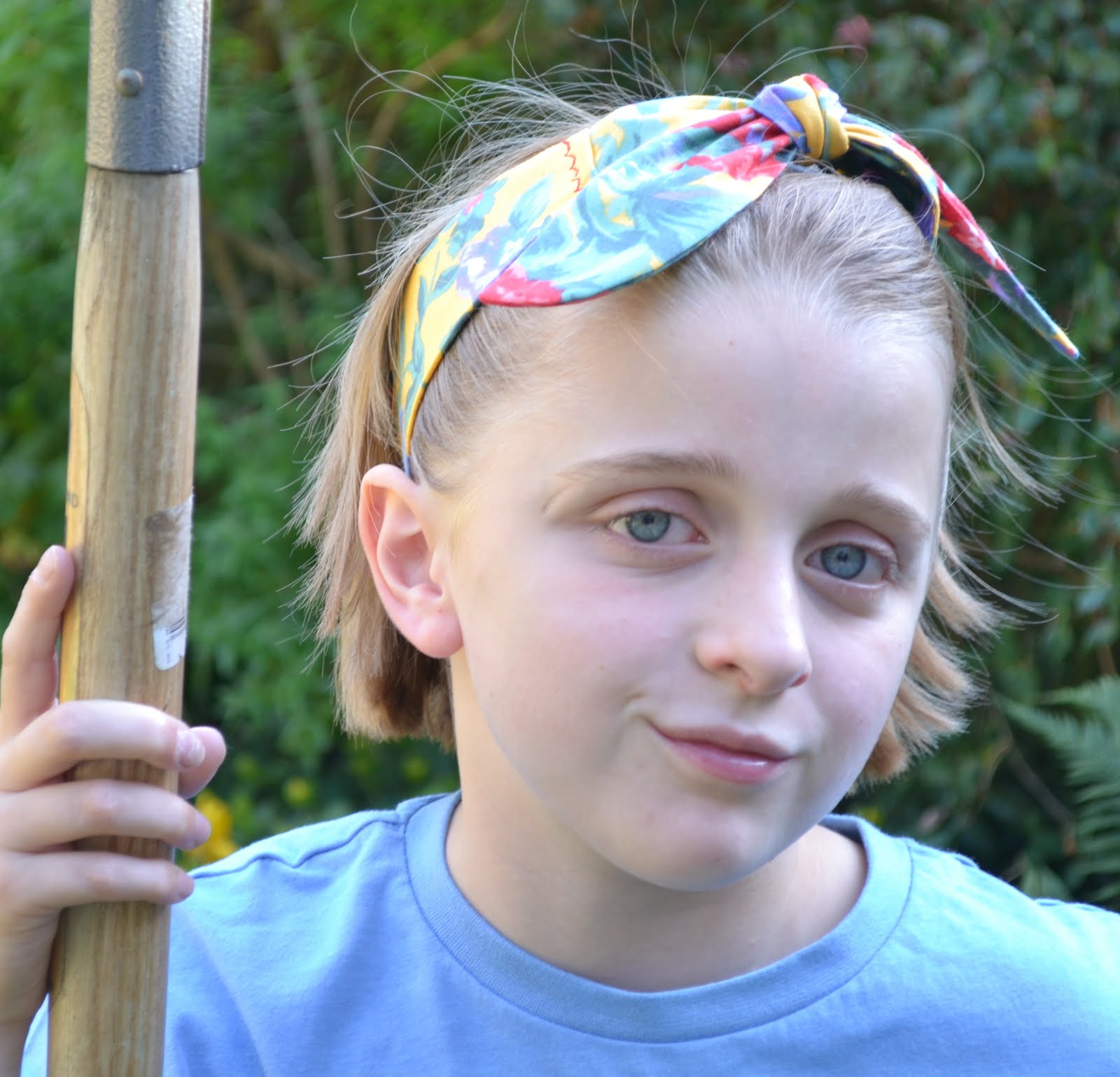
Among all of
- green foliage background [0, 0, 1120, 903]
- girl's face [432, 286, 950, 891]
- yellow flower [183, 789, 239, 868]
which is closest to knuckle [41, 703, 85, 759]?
girl's face [432, 286, 950, 891]

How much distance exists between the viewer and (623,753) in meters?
1.48

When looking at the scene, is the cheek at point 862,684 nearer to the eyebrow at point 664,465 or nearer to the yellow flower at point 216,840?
the eyebrow at point 664,465

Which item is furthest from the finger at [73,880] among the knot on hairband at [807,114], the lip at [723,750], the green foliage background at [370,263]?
the green foliage background at [370,263]

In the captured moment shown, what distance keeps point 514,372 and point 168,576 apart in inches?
18.3

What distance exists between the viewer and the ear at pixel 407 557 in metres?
1.71

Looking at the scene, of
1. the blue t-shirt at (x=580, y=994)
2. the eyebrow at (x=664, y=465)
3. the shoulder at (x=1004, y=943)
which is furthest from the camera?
the shoulder at (x=1004, y=943)

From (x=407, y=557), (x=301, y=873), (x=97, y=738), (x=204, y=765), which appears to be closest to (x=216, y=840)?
(x=301, y=873)

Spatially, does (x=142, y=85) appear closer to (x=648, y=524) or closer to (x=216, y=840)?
(x=648, y=524)

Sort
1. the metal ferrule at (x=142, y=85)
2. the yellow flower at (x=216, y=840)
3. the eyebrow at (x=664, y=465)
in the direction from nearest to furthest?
the metal ferrule at (x=142, y=85), the eyebrow at (x=664, y=465), the yellow flower at (x=216, y=840)

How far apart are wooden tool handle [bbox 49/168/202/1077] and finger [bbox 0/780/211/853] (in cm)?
2

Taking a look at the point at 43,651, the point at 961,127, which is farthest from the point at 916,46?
the point at 43,651

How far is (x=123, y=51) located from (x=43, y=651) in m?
0.60

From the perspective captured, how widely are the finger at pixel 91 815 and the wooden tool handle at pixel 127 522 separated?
0.02 m

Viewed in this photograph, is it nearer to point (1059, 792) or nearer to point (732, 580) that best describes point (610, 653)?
point (732, 580)
